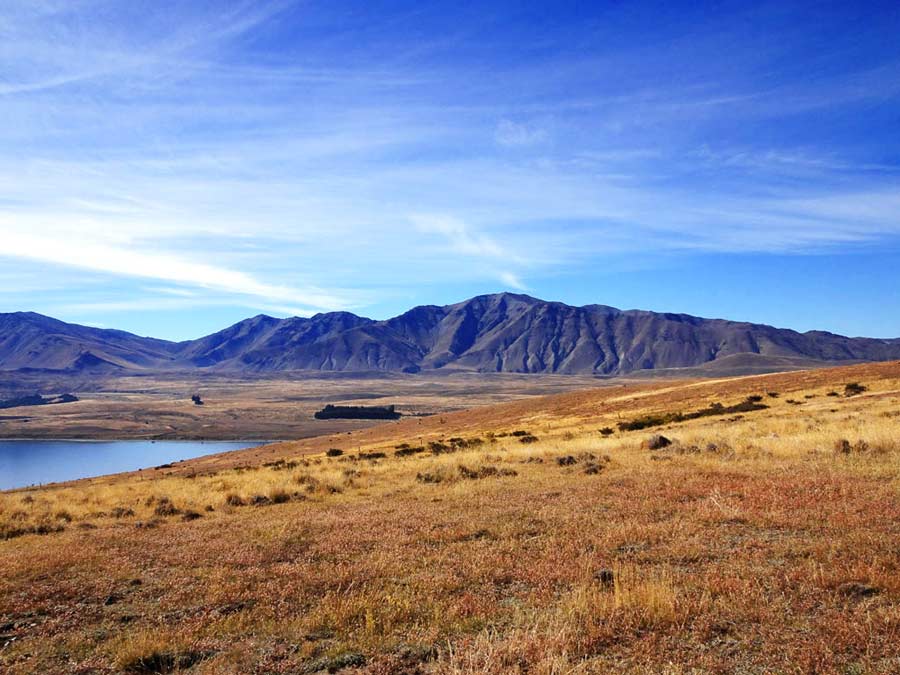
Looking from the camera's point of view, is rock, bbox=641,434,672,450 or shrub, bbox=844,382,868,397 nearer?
rock, bbox=641,434,672,450

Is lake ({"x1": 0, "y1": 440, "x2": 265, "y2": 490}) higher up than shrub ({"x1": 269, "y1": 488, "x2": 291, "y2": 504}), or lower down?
lower down

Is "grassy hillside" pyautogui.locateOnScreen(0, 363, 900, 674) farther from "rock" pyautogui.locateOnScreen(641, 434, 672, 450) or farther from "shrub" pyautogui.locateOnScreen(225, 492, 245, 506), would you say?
"rock" pyautogui.locateOnScreen(641, 434, 672, 450)

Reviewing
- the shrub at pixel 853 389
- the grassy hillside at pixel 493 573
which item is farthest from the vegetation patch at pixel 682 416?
the grassy hillside at pixel 493 573

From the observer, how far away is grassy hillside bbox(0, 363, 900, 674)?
6480 mm

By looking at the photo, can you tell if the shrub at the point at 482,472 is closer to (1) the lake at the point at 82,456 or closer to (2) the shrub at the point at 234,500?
(2) the shrub at the point at 234,500

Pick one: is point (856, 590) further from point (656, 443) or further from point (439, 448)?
point (439, 448)

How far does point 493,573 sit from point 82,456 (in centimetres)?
11093

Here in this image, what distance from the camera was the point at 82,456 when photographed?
9994 centimetres

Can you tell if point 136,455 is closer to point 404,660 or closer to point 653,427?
point 653,427

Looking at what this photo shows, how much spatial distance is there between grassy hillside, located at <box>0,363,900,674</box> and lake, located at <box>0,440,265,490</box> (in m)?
70.2

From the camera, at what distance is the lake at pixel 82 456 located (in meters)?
78.0

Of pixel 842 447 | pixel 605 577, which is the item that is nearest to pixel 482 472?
pixel 842 447

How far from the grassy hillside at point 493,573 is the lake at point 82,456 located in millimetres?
70239

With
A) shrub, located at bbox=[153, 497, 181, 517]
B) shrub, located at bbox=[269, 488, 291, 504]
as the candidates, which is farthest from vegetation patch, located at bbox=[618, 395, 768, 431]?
shrub, located at bbox=[153, 497, 181, 517]
